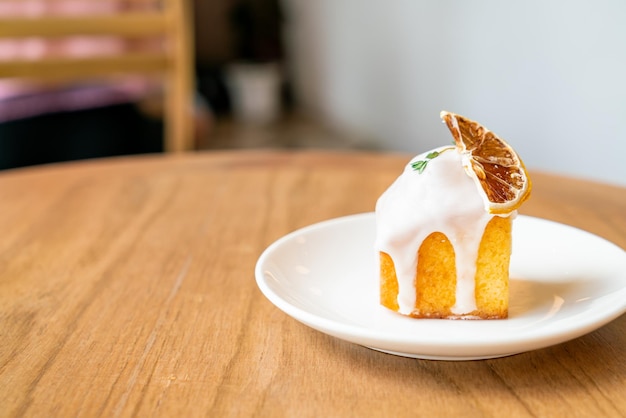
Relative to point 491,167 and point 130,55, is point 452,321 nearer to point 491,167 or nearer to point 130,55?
point 491,167

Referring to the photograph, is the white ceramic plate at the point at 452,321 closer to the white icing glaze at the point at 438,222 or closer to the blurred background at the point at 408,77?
the white icing glaze at the point at 438,222

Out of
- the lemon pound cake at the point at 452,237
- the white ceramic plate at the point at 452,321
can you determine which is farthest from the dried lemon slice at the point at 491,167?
the white ceramic plate at the point at 452,321

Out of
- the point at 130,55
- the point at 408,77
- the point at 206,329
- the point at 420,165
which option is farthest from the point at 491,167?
the point at 408,77

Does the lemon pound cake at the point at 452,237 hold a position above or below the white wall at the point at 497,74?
above

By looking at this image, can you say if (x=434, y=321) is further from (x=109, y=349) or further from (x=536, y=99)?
(x=536, y=99)

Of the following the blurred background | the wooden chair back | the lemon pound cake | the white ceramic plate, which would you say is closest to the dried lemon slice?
the lemon pound cake

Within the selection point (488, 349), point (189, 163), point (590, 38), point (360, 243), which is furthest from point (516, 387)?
point (590, 38)
